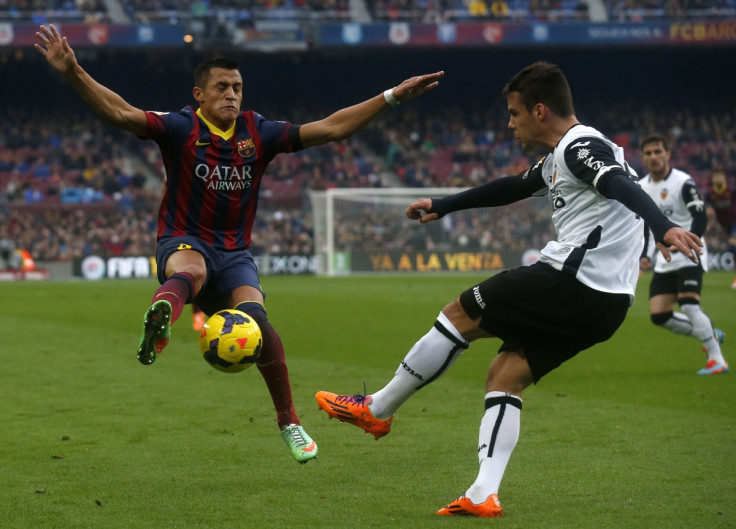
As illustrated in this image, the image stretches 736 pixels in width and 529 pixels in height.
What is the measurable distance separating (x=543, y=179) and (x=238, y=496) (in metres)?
2.22

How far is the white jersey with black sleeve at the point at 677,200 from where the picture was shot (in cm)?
1060

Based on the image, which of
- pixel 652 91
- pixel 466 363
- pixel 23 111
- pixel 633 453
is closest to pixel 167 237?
pixel 633 453

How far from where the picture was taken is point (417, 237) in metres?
34.2

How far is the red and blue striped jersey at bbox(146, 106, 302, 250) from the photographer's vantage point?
6.25 m

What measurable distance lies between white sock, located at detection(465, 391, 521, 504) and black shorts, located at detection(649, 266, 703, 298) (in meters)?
6.28

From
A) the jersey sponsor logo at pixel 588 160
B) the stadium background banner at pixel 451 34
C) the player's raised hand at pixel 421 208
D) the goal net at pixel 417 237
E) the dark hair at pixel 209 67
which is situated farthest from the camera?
the stadium background banner at pixel 451 34

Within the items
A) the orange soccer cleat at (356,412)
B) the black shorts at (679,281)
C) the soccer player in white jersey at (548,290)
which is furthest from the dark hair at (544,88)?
the black shorts at (679,281)

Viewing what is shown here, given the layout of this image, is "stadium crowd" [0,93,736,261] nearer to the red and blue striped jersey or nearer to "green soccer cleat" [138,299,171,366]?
the red and blue striped jersey

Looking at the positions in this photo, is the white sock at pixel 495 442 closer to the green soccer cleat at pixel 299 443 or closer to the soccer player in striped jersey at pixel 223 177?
the green soccer cleat at pixel 299 443

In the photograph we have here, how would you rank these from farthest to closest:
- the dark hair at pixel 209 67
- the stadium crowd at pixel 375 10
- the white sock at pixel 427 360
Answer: the stadium crowd at pixel 375 10, the dark hair at pixel 209 67, the white sock at pixel 427 360

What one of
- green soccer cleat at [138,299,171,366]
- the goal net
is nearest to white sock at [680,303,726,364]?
green soccer cleat at [138,299,171,366]

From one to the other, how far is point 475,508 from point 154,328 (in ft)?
6.18

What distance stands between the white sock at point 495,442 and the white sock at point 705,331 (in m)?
6.07

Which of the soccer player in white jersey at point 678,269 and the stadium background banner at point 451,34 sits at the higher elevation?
the stadium background banner at point 451,34
